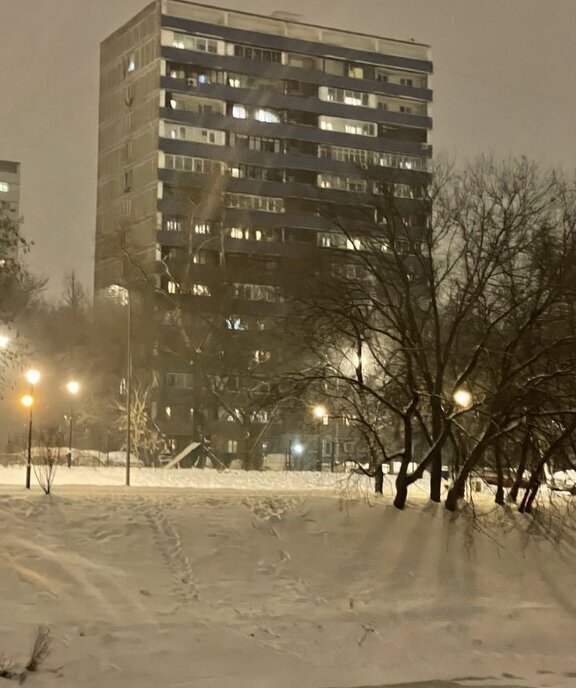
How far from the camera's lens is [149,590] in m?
15.5

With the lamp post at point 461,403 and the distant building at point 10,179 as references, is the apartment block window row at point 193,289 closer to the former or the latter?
the lamp post at point 461,403

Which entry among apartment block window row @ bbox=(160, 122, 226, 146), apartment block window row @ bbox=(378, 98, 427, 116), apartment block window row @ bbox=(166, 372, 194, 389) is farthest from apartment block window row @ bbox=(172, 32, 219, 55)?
apartment block window row @ bbox=(166, 372, 194, 389)

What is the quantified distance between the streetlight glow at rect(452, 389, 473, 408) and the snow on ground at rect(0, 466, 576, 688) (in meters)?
2.64

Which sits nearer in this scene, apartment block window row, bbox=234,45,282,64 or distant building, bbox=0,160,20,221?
apartment block window row, bbox=234,45,282,64

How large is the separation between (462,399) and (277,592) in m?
7.32

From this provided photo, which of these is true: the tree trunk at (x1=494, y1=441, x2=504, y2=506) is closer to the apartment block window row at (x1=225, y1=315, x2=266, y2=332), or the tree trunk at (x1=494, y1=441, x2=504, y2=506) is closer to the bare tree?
the bare tree

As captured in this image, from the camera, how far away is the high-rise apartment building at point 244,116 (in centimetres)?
7244

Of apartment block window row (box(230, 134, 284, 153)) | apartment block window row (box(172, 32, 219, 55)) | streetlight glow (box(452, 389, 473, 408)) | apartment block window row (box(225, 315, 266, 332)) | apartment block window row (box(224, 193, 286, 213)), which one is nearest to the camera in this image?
streetlight glow (box(452, 389, 473, 408))

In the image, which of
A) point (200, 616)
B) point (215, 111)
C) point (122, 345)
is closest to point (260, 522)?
point (200, 616)

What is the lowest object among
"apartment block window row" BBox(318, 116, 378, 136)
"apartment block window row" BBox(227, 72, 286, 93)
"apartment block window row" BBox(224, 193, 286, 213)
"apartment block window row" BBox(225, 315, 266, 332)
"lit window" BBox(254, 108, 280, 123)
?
"apartment block window row" BBox(225, 315, 266, 332)

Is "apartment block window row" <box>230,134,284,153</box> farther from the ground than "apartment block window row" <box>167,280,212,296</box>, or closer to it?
farther from the ground

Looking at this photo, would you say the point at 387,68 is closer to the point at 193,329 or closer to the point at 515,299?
the point at 193,329

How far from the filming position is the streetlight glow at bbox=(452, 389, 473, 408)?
21.3 m

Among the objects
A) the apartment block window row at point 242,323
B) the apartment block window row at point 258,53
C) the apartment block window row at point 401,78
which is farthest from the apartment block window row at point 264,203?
the apartment block window row at point 242,323
